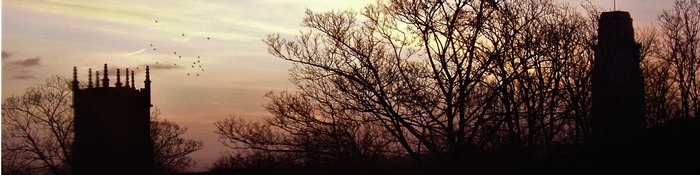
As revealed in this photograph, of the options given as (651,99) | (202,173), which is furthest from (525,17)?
(202,173)

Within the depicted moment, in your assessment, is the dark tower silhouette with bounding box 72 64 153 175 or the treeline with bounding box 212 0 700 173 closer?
the treeline with bounding box 212 0 700 173

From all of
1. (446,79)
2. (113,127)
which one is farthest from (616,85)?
(113,127)

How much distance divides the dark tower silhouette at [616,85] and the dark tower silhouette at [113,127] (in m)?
33.0

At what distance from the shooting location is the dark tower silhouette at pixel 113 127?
192 ft

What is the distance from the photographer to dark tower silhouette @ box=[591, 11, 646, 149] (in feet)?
97.3

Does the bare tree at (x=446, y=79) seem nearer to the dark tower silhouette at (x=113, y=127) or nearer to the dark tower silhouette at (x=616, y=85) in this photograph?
the dark tower silhouette at (x=616, y=85)

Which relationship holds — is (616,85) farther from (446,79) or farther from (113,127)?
(113,127)

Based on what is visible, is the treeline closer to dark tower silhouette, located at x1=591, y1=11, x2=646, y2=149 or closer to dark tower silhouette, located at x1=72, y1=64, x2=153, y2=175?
dark tower silhouette, located at x1=591, y1=11, x2=646, y2=149

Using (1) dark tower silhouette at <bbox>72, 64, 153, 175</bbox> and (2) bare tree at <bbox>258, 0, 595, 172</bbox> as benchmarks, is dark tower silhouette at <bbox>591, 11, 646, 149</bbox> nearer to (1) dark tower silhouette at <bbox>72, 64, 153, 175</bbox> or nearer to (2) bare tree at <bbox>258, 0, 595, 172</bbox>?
(2) bare tree at <bbox>258, 0, 595, 172</bbox>

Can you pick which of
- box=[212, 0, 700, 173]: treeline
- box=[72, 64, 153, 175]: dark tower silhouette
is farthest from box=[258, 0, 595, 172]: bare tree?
box=[72, 64, 153, 175]: dark tower silhouette

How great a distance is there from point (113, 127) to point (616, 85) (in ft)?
131

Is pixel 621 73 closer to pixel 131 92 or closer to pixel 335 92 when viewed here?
pixel 335 92

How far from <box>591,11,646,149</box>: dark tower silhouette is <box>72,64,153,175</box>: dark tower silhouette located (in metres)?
33.0

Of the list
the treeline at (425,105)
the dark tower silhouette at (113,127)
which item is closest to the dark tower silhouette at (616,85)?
the treeline at (425,105)
